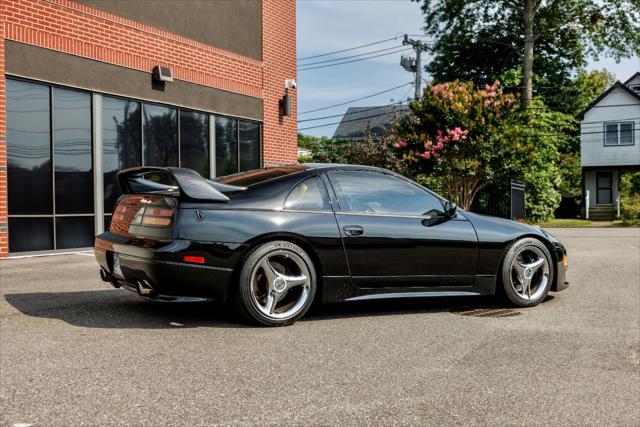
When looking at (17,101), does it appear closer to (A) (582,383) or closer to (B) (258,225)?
(B) (258,225)

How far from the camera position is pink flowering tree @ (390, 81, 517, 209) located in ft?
66.1

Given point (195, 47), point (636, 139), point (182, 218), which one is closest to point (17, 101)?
point (195, 47)

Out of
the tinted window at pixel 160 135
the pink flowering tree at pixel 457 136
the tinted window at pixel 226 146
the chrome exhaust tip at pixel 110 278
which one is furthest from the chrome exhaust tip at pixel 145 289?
the pink flowering tree at pixel 457 136

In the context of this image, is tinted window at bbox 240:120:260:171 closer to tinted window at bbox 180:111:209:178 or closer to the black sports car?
tinted window at bbox 180:111:209:178

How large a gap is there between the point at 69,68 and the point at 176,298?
27.0 ft

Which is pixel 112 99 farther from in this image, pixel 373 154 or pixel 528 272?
pixel 373 154

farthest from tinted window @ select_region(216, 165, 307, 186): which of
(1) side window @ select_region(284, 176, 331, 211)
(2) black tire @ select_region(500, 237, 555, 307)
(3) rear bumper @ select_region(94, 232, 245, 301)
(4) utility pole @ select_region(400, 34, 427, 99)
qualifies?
(4) utility pole @ select_region(400, 34, 427, 99)

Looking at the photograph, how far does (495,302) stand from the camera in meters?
6.62

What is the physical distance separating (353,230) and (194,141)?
984cm

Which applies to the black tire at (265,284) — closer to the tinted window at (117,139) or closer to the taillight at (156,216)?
the taillight at (156,216)

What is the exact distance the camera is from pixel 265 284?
5121 mm

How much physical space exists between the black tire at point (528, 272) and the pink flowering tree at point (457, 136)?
1368 cm

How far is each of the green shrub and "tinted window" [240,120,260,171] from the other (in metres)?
21.5

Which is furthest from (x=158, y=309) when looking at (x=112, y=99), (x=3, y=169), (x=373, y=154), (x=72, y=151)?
(x=373, y=154)
